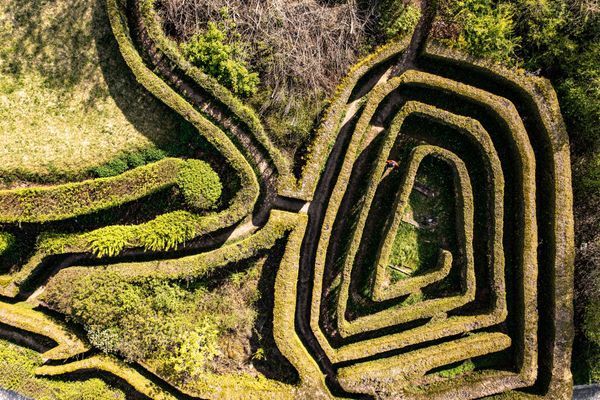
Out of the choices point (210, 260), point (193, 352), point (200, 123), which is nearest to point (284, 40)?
point (200, 123)

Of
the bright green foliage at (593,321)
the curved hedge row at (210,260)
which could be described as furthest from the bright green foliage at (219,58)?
the bright green foliage at (593,321)

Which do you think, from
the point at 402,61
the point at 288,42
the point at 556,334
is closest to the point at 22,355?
the point at 288,42

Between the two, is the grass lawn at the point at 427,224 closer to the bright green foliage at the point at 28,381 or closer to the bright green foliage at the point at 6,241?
the bright green foliage at the point at 28,381

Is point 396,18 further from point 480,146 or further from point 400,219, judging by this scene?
point 400,219

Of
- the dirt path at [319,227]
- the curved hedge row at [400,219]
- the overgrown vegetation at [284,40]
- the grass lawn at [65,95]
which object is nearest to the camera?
the overgrown vegetation at [284,40]

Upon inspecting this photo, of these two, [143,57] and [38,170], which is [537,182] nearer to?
[143,57]

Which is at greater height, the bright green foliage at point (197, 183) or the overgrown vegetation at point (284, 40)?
the overgrown vegetation at point (284, 40)
